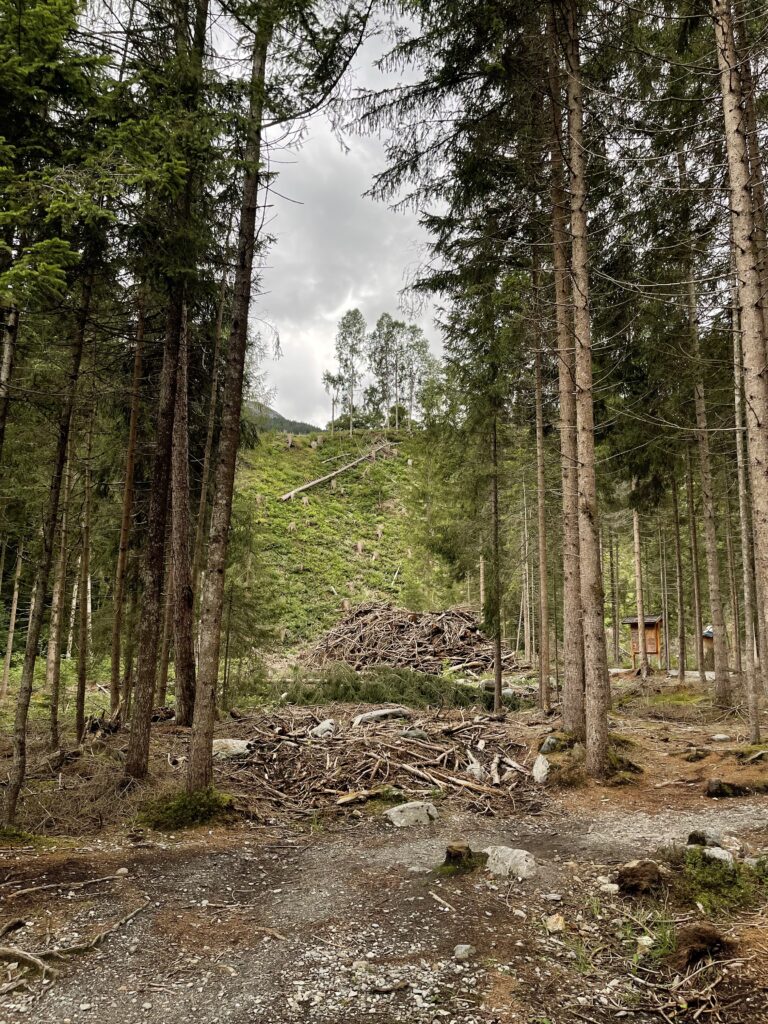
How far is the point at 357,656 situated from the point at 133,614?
10264 millimetres

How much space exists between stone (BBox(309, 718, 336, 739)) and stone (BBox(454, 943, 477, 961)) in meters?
6.34

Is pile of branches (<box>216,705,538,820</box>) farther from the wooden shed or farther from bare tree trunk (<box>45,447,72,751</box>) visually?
the wooden shed

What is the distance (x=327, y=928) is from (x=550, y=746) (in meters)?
6.16

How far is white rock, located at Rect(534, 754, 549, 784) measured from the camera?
28.2 feet

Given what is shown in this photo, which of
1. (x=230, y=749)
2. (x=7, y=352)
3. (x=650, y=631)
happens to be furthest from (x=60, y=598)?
(x=650, y=631)

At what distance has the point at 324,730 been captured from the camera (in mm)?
10406

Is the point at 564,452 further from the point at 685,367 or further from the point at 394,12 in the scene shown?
the point at 394,12

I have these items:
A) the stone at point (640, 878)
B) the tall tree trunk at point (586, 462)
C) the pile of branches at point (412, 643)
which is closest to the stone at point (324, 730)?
the tall tree trunk at point (586, 462)

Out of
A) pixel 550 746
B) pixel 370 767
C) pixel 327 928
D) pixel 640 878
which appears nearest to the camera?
pixel 327 928

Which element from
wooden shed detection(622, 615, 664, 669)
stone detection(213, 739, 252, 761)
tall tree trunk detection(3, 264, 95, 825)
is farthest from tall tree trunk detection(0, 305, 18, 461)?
wooden shed detection(622, 615, 664, 669)

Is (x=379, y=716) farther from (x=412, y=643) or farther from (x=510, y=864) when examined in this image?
(x=412, y=643)

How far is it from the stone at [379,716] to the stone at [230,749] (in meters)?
2.42

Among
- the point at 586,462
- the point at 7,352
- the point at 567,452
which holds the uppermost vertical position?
the point at 7,352

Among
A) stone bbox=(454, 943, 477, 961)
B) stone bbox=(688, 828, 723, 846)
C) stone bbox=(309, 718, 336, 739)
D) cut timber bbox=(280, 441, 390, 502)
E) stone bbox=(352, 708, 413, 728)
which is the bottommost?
stone bbox=(352, 708, 413, 728)
